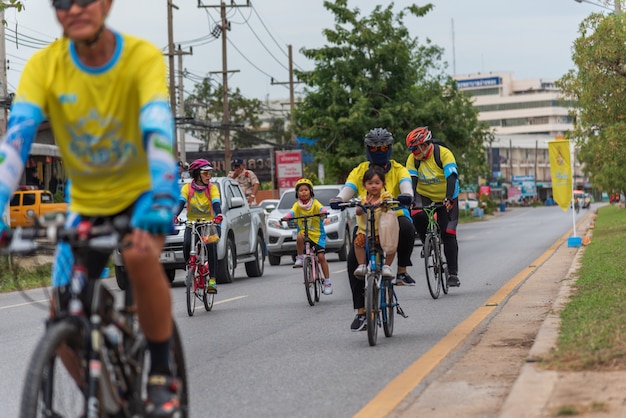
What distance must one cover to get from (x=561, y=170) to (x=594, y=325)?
61.2 ft

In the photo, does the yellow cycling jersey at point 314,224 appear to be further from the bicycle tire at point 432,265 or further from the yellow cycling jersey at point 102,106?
the yellow cycling jersey at point 102,106

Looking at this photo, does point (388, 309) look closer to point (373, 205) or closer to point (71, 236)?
point (373, 205)

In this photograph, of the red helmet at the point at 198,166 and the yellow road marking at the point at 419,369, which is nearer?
the yellow road marking at the point at 419,369

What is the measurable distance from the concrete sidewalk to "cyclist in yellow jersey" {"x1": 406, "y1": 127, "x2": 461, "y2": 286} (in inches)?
136

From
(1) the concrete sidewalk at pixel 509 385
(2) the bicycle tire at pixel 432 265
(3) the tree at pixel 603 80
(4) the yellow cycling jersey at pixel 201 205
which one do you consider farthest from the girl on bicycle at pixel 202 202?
(3) the tree at pixel 603 80

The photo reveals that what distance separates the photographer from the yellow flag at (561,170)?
26.9m

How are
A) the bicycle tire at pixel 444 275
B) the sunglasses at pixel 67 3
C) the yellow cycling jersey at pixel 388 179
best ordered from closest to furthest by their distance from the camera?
the sunglasses at pixel 67 3 → the yellow cycling jersey at pixel 388 179 → the bicycle tire at pixel 444 275

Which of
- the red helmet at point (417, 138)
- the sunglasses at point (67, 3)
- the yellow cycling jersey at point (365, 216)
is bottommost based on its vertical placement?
the yellow cycling jersey at point (365, 216)

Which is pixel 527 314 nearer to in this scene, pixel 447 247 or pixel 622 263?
pixel 447 247

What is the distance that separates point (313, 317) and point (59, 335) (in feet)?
28.7

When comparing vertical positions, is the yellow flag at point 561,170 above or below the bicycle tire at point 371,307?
above

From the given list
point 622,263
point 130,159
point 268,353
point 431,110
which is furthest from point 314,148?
point 130,159

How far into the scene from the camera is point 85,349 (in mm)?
4164

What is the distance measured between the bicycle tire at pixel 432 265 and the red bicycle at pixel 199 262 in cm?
251
